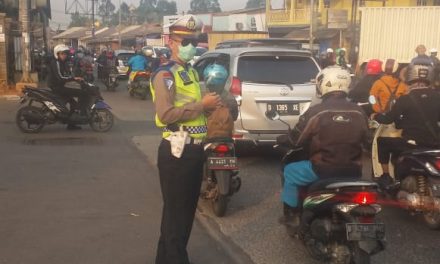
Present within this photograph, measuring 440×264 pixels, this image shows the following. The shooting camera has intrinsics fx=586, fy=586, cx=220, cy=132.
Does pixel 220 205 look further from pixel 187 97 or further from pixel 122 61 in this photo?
pixel 122 61

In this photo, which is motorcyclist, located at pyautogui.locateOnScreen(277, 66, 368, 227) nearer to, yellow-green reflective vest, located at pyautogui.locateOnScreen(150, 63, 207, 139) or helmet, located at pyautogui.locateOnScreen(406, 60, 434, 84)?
yellow-green reflective vest, located at pyautogui.locateOnScreen(150, 63, 207, 139)

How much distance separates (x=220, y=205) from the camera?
6.09 meters

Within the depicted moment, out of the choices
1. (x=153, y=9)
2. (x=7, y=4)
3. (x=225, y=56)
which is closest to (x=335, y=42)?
(x=7, y=4)

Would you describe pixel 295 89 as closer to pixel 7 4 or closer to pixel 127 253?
pixel 127 253

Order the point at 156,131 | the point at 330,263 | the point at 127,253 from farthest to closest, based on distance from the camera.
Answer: the point at 156,131 < the point at 127,253 < the point at 330,263

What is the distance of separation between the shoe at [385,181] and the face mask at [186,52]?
2.94 m

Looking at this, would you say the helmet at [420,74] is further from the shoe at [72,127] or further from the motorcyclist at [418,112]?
the shoe at [72,127]

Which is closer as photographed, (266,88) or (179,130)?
(179,130)

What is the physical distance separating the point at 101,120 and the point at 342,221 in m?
8.40

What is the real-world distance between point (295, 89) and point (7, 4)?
2100 cm

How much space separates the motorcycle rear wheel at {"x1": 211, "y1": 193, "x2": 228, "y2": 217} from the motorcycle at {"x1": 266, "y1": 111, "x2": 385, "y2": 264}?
61.2 inches

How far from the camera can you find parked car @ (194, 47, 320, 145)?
8266mm

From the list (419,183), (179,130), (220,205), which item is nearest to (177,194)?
(179,130)

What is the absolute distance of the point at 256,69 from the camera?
8.58m
